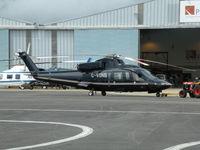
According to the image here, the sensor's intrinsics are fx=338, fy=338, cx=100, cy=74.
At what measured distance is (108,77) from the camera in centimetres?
2714

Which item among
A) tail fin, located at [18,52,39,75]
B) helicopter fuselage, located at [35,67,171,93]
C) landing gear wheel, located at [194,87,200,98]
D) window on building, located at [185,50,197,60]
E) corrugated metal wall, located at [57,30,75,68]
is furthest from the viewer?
window on building, located at [185,50,197,60]

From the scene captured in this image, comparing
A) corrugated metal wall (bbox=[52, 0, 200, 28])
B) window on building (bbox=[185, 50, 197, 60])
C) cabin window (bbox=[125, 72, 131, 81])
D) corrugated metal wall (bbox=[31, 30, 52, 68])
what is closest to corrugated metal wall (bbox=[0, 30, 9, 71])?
corrugated metal wall (bbox=[31, 30, 52, 68])

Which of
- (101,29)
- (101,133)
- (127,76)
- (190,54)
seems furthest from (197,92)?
(190,54)

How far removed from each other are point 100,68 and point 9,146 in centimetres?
2063

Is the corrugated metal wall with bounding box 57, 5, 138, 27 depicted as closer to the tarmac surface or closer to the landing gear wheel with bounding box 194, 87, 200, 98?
the landing gear wheel with bounding box 194, 87, 200, 98

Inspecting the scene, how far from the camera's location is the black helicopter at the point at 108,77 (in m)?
25.6

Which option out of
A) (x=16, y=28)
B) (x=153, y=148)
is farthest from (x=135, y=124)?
(x=16, y=28)

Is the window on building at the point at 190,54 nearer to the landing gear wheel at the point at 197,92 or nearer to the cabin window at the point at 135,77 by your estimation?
the landing gear wheel at the point at 197,92

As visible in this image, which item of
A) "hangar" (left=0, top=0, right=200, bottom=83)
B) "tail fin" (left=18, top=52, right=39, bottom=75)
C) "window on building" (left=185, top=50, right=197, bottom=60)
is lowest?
"tail fin" (left=18, top=52, right=39, bottom=75)

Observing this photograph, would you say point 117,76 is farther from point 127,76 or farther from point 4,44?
point 4,44

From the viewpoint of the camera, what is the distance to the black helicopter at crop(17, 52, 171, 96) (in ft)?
83.9

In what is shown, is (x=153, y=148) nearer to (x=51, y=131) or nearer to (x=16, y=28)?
(x=51, y=131)

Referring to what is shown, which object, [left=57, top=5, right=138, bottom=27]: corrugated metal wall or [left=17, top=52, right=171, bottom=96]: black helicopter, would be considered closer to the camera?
[left=17, top=52, right=171, bottom=96]: black helicopter

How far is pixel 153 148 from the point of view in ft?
23.5
